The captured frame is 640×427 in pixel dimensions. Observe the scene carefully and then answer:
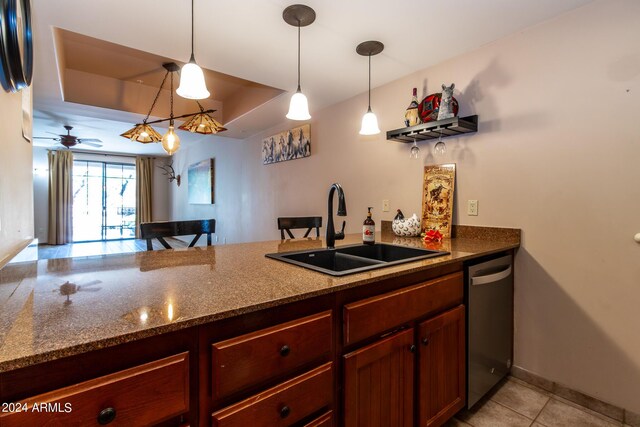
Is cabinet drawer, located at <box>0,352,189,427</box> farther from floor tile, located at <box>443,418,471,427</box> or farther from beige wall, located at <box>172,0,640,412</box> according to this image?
beige wall, located at <box>172,0,640,412</box>

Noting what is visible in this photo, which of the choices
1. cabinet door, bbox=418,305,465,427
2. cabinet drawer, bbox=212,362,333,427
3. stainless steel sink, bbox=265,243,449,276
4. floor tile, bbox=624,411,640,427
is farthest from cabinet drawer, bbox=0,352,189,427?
floor tile, bbox=624,411,640,427

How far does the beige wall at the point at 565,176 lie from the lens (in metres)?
1.57

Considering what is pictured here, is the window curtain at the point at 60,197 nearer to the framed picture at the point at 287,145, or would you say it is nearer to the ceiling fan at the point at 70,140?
the ceiling fan at the point at 70,140

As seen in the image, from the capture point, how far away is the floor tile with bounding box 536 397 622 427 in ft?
5.11

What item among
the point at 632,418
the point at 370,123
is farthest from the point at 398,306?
the point at 632,418

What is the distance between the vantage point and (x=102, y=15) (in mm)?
1794

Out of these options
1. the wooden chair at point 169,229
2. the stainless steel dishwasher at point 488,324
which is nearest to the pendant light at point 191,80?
the wooden chair at point 169,229

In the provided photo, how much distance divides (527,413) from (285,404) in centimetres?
153

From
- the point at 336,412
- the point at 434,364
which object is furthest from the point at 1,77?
the point at 434,364

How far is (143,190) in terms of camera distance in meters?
8.59

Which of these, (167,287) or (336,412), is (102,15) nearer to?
(167,287)

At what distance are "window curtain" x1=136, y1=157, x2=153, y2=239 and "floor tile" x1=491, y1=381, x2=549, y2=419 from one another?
914cm

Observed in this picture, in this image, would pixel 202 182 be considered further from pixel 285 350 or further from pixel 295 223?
pixel 285 350

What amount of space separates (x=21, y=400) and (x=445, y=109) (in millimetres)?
2338
